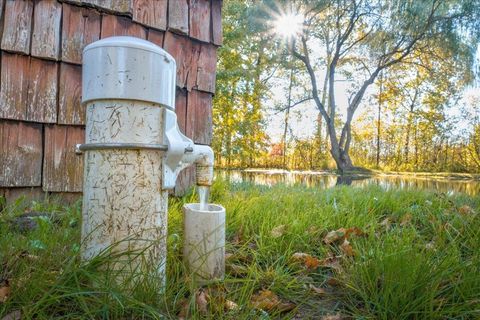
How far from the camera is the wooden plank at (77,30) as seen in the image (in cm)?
197

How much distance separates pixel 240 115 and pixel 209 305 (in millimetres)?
7853

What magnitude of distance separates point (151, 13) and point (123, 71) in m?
1.63

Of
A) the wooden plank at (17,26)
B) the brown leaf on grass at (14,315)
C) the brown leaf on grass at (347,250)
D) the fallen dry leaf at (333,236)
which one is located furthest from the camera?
the wooden plank at (17,26)

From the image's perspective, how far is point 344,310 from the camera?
0.89 metres

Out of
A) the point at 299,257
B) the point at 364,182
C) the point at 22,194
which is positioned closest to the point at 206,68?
the point at 22,194

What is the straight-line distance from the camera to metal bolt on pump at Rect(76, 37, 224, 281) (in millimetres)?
803

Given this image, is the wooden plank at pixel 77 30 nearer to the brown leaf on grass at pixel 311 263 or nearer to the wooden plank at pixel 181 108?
the wooden plank at pixel 181 108

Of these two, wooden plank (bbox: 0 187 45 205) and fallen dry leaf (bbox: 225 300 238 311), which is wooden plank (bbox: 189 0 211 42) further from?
fallen dry leaf (bbox: 225 300 238 311)

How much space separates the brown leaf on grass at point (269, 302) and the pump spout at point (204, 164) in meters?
0.36

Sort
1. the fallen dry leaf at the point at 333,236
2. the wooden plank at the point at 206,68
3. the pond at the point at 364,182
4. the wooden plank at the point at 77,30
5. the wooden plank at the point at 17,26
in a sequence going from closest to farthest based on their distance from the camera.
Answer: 1. the fallen dry leaf at the point at 333,236
2. the wooden plank at the point at 17,26
3. the wooden plank at the point at 77,30
4. the wooden plank at the point at 206,68
5. the pond at the point at 364,182

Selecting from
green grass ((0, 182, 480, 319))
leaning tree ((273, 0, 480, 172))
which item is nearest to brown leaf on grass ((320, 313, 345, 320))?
green grass ((0, 182, 480, 319))

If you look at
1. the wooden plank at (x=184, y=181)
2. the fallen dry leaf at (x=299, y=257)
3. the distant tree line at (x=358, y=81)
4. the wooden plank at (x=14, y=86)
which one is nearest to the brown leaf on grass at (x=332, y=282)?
the fallen dry leaf at (x=299, y=257)

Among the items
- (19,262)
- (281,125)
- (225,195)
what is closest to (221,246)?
(19,262)

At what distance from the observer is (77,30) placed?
2000 millimetres
